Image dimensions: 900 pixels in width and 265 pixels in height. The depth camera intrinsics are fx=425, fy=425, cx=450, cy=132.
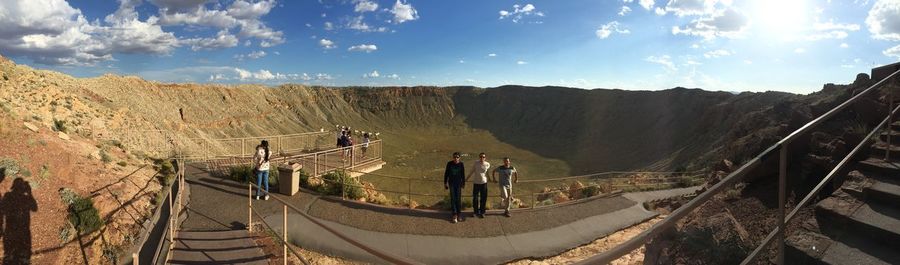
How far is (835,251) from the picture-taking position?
2.97m

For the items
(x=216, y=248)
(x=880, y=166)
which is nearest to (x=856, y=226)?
(x=880, y=166)

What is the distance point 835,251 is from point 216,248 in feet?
27.7

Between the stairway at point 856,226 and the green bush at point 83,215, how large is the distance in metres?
→ 11.3

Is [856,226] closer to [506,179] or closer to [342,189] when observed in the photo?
[506,179]

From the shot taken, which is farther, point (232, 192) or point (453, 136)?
point (453, 136)

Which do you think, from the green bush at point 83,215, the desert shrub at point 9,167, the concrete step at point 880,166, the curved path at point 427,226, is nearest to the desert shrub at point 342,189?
the curved path at point 427,226

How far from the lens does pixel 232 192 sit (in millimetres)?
11570

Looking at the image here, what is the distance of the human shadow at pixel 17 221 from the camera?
7367 millimetres

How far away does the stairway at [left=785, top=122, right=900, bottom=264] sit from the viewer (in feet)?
9.61

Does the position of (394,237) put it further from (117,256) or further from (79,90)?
(79,90)

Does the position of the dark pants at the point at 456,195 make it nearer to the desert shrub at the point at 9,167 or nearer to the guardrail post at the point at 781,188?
the guardrail post at the point at 781,188

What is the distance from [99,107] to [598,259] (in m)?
37.5

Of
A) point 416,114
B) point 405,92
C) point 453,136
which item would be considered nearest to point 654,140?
point 453,136

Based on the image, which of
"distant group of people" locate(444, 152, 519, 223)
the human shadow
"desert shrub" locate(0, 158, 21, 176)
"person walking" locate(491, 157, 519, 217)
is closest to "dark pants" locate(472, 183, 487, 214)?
"distant group of people" locate(444, 152, 519, 223)
